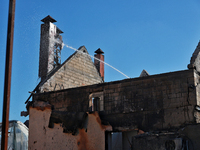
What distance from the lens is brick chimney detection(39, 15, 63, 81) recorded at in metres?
20.9

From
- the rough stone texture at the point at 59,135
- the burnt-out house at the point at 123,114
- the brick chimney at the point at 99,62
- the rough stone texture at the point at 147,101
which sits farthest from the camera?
the brick chimney at the point at 99,62

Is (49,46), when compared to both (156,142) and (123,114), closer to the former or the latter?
(123,114)

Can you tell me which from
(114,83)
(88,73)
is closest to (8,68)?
(114,83)

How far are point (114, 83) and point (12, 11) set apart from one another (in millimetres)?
6758

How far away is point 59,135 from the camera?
53.2 feet

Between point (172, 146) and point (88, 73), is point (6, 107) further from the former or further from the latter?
point (88, 73)

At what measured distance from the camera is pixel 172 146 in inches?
476

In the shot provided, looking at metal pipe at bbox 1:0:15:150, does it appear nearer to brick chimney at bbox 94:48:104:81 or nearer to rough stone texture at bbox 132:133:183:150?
rough stone texture at bbox 132:133:183:150

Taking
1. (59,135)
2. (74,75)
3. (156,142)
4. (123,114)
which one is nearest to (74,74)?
(74,75)

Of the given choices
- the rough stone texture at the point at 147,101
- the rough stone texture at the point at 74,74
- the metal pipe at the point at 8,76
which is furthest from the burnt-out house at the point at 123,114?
the metal pipe at the point at 8,76

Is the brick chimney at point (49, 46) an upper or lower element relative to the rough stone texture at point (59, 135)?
upper

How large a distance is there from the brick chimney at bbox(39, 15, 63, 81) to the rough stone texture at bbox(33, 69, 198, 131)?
4792 mm

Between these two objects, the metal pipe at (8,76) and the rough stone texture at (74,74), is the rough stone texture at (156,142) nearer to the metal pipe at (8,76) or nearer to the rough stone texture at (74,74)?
the metal pipe at (8,76)

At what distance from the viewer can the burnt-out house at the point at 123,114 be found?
1301 cm
